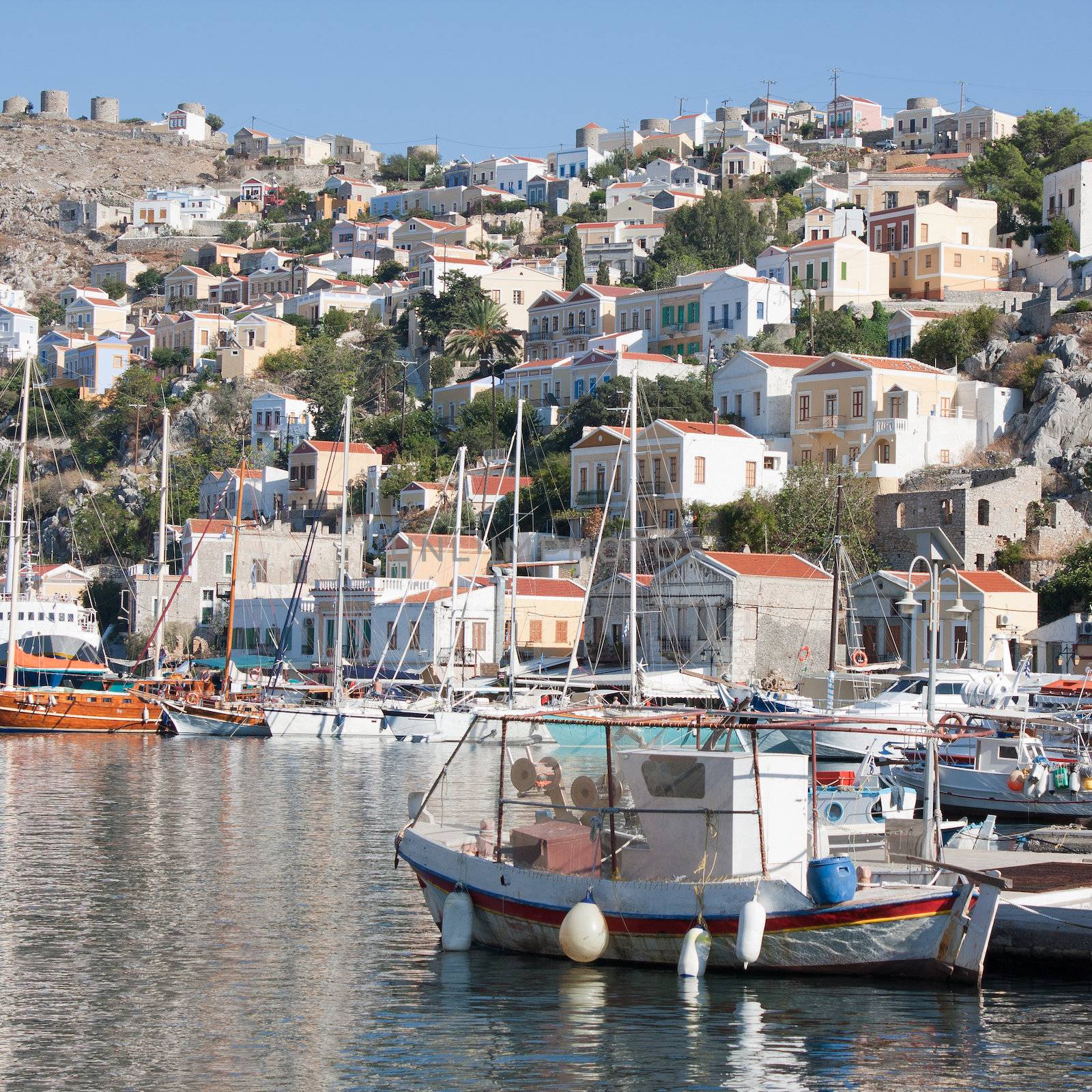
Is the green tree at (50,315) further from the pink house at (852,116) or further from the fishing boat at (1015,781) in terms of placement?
the fishing boat at (1015,781)

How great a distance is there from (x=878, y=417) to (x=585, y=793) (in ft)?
180

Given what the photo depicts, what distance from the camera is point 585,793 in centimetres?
2097

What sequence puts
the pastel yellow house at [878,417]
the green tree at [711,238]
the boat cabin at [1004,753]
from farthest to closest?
the green tree at [711,238]
the pastel yellow house at [878,417]
the boat cabin at [1004,753]

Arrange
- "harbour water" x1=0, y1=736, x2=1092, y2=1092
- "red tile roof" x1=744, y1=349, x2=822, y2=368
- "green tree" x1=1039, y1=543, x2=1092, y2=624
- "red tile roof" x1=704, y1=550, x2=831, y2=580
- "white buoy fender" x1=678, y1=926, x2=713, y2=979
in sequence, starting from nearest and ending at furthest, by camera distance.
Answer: "harbour water" x1=0, y1=736, x2=1092, y2=1092 → "white buoy fender" x1=678, y1=926, x2=713, y2=979 → "green tree" x1=1039, y1=543, x2=1092, y2=624 → "red tile roof" x1=704, y1=550, x2=831, y2=580 → "red tile roof" x1=744, y1=349, x2=822, y2=368

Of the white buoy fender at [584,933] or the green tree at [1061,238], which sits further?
the green tree at [1061,238]

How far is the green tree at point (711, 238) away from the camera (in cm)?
11206

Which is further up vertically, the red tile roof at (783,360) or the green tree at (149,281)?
the green tree at (149,281)

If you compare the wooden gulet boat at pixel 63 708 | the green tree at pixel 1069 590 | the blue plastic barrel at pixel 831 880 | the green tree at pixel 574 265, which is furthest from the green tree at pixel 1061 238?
the blue plastic barrel at pixel 831 880

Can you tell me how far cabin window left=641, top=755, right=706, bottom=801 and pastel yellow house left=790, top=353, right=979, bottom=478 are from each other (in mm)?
52468

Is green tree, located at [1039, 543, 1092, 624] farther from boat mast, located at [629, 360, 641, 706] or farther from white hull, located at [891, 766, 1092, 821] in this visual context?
white hull, located at [891, 766, 1092, 821]

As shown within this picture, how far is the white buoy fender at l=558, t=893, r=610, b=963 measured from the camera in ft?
64.0

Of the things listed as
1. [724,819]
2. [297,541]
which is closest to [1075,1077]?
[724,819]

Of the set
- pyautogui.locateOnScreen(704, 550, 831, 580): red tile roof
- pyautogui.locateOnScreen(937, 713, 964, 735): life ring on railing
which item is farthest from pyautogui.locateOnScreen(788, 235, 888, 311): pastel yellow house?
pyautogui.locateOnScreen(937, 713, 964, 735): life ring on railing

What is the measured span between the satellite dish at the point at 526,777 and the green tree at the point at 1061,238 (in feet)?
254
